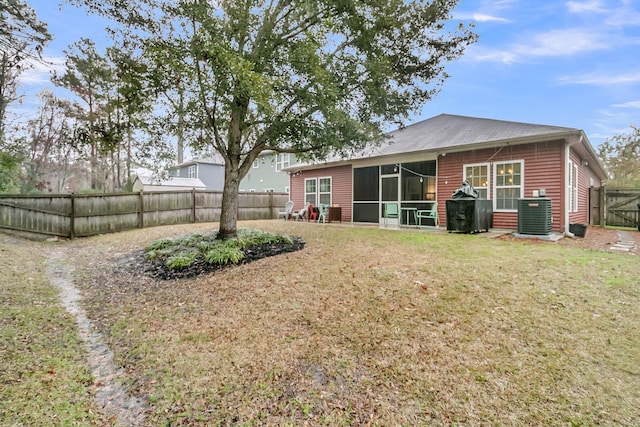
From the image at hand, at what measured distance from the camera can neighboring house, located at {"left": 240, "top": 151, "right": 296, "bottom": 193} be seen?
22.7 m

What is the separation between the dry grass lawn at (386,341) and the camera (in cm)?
229

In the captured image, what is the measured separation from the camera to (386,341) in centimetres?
309

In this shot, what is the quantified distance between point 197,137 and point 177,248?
2.93 metres

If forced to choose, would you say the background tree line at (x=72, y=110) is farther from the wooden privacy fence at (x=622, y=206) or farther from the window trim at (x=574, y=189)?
the wooden privacy fence at (x=622, y=206)

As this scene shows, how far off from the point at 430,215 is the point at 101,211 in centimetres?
1210

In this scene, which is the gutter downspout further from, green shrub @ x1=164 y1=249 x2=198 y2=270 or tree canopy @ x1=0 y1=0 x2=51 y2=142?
tree canopy @ x1=0 y1=0 x2=51 y2=142

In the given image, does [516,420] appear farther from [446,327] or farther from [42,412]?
[42,412]

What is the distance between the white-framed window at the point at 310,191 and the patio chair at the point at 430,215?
5.79 m

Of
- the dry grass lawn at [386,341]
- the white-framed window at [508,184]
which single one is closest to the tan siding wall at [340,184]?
the white-framed window at [508,184]

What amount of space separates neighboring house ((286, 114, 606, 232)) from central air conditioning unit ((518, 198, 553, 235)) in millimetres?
664

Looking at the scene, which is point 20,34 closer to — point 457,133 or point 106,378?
point 106,378

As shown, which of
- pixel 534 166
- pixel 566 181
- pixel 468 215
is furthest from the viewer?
pixel 468 215

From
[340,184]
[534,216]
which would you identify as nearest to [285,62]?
[534,216]

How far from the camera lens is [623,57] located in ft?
42.7
